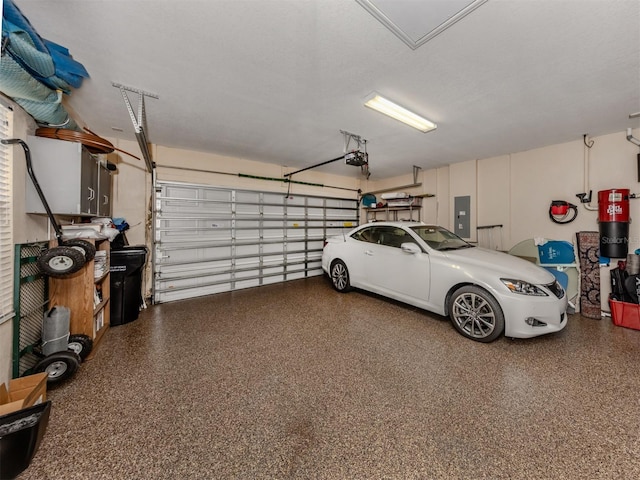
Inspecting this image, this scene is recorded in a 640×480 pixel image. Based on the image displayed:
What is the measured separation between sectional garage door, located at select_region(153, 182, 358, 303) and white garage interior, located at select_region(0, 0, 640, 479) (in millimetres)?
113

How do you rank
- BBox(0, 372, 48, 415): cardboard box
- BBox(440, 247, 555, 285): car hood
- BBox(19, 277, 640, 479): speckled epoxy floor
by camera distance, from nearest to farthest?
BBox(19, 277, 640, 479): speckled epoxy floor, BBox(0, 372, 48, 415): cardboard box, BBox(440, 247, 555, 285): car hood

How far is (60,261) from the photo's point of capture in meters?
2.00

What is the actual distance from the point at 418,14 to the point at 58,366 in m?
3.78

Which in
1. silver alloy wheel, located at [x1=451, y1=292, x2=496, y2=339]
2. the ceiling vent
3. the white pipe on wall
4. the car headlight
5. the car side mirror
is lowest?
silver alloy wheel, located at [x1=451, y1=292, x2=496, y2=339]

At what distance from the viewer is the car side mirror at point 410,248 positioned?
332cm

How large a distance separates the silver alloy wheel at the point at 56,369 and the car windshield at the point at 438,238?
13.5 feet

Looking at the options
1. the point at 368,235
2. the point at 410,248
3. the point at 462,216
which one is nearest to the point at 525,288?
the point at 410,248

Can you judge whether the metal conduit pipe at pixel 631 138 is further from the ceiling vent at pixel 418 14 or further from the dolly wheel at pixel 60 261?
the dolly wheel at pixel 60 261

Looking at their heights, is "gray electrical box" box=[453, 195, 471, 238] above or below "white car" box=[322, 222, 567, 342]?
above

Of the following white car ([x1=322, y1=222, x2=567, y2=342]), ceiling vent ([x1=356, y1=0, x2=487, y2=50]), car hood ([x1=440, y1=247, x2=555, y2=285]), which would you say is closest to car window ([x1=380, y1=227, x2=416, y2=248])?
white car ([x1=322, y1=222, x2=567, y2=342])

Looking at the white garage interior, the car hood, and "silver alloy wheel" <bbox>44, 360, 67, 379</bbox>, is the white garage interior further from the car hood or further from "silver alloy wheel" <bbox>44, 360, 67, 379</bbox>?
the car hood

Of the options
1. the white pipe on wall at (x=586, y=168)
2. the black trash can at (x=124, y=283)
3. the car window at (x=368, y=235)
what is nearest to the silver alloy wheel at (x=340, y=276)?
the car window at (x=368, y=235)

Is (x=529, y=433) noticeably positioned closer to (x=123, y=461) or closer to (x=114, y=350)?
(x=123, y=461)

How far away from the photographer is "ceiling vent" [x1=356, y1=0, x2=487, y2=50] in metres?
1.42
